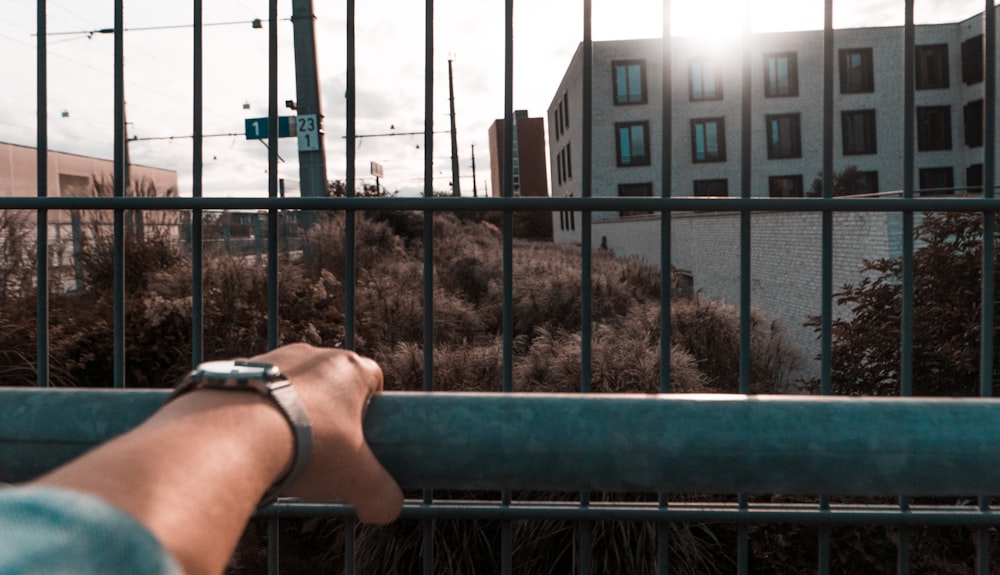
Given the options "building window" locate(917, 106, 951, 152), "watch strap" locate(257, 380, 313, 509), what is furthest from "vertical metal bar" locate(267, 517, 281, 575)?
"building window" locate(917, 106, 951, 152)

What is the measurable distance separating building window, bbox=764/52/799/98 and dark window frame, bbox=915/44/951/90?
17.1 feet

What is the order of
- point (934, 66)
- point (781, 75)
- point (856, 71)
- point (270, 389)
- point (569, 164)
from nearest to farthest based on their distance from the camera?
point (270, 389) → point (934, 66) → point (856, 71) → point (781, 75) → point (569, 164)

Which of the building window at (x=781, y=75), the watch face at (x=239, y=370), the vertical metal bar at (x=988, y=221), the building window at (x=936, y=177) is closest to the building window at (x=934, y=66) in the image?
the building window at (x=936, y=177)

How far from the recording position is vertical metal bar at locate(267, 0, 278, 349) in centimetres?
220

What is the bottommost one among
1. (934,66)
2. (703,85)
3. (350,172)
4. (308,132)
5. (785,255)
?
(350,172)

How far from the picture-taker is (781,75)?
38750mm

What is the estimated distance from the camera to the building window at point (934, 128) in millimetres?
37062

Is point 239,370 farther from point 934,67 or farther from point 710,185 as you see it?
point 934,67

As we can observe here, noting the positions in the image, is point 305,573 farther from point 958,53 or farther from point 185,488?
point 958,53

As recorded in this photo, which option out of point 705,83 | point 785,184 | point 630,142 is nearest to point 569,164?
point 630,142

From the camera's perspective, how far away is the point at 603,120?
39594 mm

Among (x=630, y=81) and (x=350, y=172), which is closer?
(x=350, y=172)

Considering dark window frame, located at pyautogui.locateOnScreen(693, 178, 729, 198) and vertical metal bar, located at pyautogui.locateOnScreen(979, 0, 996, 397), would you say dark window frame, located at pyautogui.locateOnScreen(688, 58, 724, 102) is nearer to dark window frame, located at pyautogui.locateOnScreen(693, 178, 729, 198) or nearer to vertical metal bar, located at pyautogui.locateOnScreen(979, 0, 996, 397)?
dark window frame, located at pyautogui.locateOnScreen(693, 178, 729, 198)

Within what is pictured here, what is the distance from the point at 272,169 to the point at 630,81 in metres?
38.7
